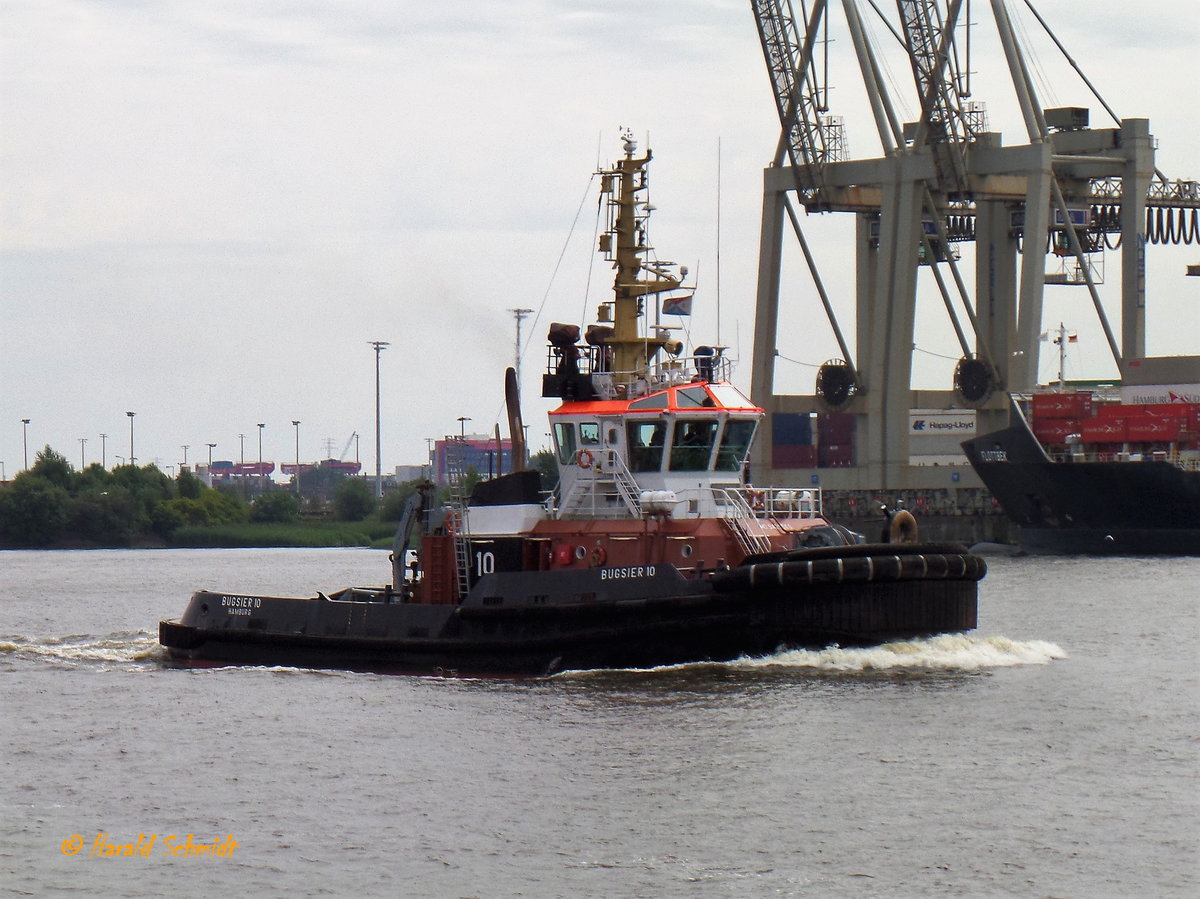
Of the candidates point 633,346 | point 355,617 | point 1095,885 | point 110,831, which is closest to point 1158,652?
point 633,346

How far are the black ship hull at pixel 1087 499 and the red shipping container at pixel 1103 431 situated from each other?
1.62 meters

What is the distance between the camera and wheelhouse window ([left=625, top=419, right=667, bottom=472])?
20547mm

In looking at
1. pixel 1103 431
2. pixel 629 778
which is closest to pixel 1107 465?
pixel 1103 431

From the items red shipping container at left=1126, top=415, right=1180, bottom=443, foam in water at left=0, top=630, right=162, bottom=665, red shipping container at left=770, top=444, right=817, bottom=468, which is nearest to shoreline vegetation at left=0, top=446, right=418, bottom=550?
red shipping container at left=770, top=444, right=817, bottom=468

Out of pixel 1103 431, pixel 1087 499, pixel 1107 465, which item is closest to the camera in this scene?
pixel 1107 465

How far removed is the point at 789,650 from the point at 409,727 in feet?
15.1

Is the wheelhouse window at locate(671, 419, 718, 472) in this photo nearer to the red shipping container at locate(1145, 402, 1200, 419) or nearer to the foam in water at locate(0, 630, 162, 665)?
the foam in water at locate(0, 630, 162, 665)

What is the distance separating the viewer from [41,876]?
1224 centimetres

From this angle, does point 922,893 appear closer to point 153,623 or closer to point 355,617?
point 355,617

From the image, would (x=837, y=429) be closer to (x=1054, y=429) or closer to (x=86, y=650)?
(x=1054, y=429)

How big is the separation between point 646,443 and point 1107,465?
112 feet

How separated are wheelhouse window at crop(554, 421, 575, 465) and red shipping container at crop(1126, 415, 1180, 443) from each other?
121 ft

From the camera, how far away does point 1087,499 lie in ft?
172

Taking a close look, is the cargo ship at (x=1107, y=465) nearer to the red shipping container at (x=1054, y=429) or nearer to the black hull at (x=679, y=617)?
the red shipping container at (x=1054, y=429)
